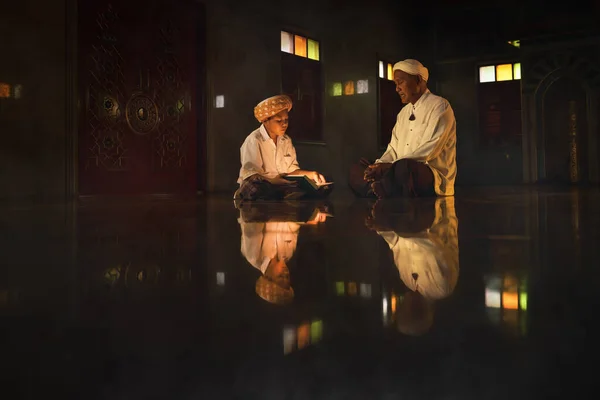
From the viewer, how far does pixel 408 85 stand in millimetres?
4102

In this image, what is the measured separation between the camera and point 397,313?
0.44m

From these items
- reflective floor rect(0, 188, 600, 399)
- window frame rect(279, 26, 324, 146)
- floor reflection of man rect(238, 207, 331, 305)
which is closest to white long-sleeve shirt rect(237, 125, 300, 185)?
floor reflection of man rect(238, 207, 331, 305)

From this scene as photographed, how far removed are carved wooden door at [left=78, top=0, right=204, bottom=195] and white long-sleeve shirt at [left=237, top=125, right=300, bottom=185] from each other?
1.73 meters

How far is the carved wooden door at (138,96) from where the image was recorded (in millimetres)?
4934

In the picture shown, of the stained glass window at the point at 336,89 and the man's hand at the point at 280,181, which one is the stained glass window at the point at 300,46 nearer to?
the stained glass window at the point at 336,89

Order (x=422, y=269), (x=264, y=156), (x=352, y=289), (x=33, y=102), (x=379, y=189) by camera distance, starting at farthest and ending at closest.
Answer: (x=33, y=102), (x=264, y=156), (x=379, y=189), (x=422, y=269), (x=352, y=289)

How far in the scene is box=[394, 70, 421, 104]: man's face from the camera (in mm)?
4091

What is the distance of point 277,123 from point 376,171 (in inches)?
33.5

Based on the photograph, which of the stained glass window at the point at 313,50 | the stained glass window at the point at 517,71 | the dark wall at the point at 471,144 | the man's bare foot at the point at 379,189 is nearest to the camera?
the man's bare foot at the point at 379,189

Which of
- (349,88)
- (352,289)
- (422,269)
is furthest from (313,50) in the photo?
(352,289)

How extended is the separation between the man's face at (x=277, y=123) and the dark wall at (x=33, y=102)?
1897 mm

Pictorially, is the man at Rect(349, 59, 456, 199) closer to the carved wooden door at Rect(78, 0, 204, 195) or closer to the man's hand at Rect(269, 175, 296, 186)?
the man's hand at Rect(269, 175, 296, 186)

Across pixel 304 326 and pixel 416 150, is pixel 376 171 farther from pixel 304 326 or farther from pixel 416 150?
pixel 304 326

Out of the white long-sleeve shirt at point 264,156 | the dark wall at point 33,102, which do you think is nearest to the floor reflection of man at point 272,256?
the white long-sleeve shirt at point 264,156
